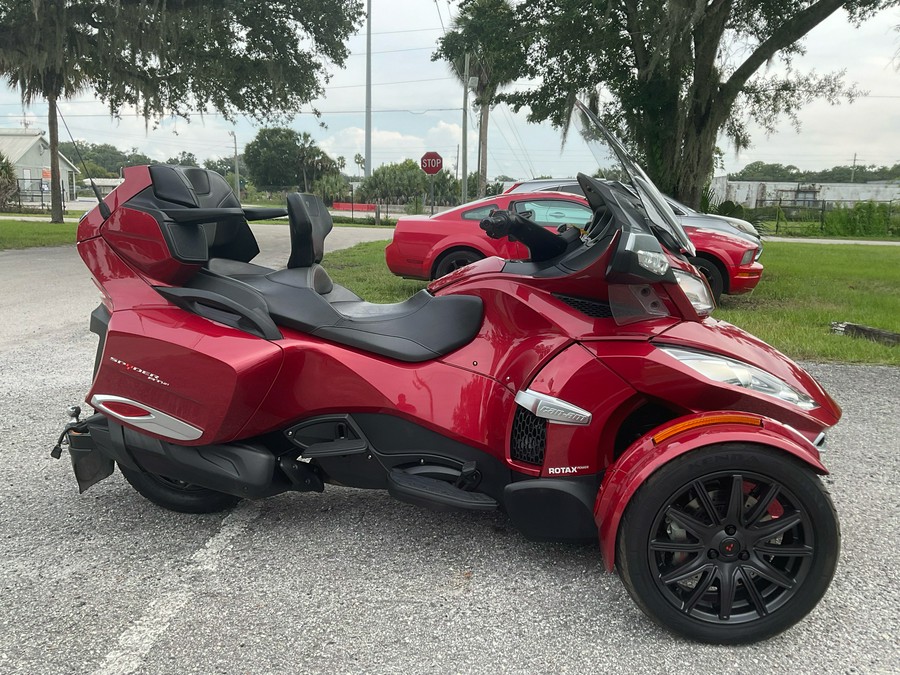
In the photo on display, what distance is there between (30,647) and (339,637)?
1.00 meters

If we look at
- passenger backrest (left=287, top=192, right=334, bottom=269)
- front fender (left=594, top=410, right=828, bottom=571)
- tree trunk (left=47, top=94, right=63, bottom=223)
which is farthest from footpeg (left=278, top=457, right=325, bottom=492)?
tree trunk (left=47, top=94, right=63, bottom=223)

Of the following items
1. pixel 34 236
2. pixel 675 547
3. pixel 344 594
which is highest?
pixel 34 236

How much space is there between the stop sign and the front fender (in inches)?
714

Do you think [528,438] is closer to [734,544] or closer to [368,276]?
[734,544]

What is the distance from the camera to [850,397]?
4762 mm

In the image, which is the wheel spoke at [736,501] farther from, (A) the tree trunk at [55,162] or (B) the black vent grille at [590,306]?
(A) the tree trunk at [55,162]

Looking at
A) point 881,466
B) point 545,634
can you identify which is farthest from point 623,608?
point 881,466

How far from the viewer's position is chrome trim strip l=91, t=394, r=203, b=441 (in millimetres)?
2490

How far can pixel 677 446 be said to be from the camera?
208cm

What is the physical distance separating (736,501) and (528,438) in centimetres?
73

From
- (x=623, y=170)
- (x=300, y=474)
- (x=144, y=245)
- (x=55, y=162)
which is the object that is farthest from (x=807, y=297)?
(x=55, y=162)

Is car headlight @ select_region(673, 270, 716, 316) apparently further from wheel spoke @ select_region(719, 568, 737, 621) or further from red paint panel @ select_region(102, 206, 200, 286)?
red paint panel @ select_region(102, 206, 200, 286)

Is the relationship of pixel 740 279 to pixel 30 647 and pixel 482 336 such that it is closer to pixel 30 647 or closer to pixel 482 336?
pixel 482 336

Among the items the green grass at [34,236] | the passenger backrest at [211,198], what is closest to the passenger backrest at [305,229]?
the passenger backrest at [211,198]
